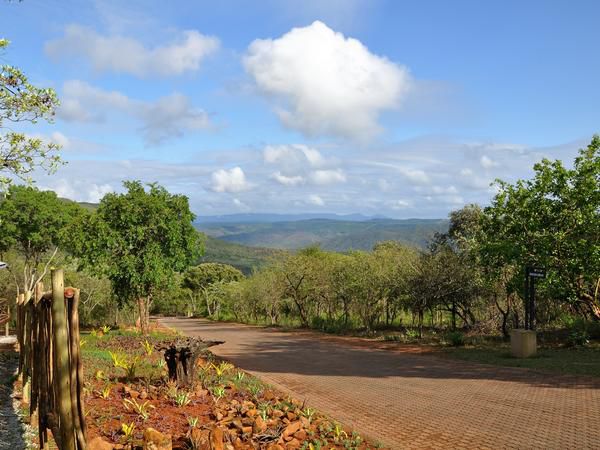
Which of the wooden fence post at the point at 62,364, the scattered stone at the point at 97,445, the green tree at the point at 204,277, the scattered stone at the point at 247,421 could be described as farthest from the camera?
the green tree at the point at 204,277

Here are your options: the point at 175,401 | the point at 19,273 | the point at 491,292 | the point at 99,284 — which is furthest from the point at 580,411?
the point at 19,273

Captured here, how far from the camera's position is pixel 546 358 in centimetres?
1609

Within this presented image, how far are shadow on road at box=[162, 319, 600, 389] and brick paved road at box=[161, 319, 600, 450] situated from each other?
3cm

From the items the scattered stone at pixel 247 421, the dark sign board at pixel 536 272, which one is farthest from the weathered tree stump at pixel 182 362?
the dark sign board at pixel 536 272

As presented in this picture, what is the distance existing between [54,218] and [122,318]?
10562 mm

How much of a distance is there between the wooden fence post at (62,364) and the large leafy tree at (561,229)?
16315mm

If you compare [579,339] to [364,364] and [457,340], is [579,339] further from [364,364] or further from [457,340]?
[364,364]

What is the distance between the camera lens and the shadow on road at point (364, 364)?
13.1m

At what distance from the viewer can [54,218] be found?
34875 millimetres

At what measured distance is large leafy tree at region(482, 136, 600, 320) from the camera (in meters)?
16.8

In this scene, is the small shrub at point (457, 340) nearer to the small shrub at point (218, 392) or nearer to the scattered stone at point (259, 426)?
the small shrub at point (218, 392)

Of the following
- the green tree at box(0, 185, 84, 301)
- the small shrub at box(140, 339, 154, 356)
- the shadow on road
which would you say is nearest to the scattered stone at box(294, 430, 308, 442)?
the shadow on road

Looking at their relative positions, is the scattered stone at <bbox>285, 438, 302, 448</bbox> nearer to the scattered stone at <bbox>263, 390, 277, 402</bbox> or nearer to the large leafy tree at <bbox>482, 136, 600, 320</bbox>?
the scattered stone at <bbox>263, 390, 277, 402</bbox>

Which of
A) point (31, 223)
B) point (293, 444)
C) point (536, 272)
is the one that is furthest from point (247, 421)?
point (31, 223)
